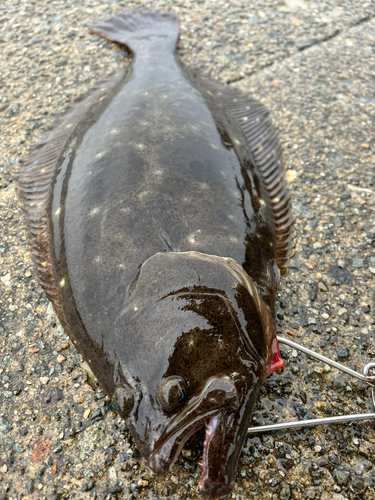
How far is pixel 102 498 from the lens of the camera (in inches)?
86.3

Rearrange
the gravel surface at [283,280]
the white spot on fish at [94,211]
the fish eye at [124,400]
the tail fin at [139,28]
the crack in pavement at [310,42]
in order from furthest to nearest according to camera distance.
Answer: the crack in pavement at [310,42] < the tail fin at [139,28] < the white spot on fish at [94,211] < the gravel surface at [283,280] < the fish eye at [124,400]

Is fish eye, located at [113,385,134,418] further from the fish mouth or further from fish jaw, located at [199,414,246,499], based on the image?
fish jaw, located at [199,414,246,499]

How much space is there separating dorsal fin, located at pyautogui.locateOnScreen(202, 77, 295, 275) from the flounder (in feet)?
0.06

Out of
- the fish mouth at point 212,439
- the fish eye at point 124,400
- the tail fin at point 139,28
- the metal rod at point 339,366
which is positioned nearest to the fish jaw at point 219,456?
the fish mouth at point 212,439

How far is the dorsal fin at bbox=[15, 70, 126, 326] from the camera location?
2.75 m

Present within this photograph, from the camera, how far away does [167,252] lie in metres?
2.18

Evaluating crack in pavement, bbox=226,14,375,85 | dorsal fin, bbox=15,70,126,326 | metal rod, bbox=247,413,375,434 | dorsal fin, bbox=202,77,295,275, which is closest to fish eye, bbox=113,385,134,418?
metal rod, bbox=247,413,375,434

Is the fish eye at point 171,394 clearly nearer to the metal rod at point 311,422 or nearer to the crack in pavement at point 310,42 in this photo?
the metal rod at point 311,422

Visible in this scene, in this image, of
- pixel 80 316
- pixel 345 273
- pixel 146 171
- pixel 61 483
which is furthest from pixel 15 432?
pixel 345 273

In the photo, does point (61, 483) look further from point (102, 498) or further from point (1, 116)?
point (1, 116)

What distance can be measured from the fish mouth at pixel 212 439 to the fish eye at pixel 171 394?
0.05m

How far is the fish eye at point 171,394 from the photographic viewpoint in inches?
69.4

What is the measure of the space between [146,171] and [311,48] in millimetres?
3041

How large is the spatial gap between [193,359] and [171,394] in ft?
0.61
